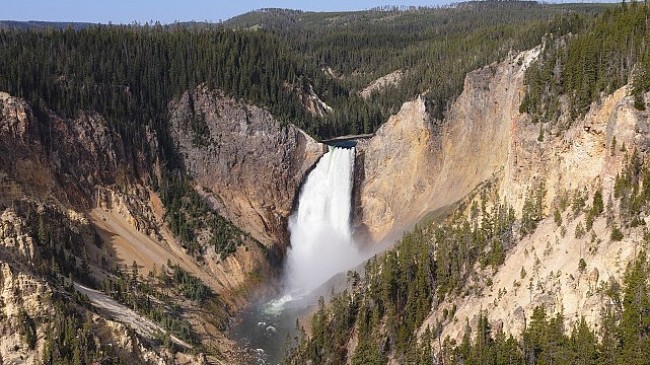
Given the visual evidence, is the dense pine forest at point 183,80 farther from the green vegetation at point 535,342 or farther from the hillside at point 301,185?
the green vegetation at point 535,342

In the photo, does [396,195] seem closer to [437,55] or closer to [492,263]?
[492,263]

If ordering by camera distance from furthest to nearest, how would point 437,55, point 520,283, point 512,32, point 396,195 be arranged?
point 437,55 < point 512,32 < point 396,195 < point 520,283

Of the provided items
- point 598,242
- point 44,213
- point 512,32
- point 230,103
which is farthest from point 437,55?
point 598,242

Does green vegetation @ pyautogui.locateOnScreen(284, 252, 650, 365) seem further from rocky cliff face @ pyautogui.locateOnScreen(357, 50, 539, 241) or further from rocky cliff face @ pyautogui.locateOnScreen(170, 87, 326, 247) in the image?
rocky cliff face @ pyautogui.locateOnScreen(170, 87, 326, 247)

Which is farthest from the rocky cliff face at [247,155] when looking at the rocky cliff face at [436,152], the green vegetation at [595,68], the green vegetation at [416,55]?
the green vegetation at [595,68]

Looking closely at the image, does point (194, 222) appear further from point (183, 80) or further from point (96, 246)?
point (183, 80)

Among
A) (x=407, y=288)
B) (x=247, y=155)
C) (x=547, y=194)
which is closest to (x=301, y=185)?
(x=247, y=155)

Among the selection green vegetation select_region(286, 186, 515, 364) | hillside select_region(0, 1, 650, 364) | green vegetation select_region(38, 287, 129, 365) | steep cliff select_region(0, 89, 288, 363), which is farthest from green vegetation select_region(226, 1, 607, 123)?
green vegetation select_region(38, 287, 129, 365)
